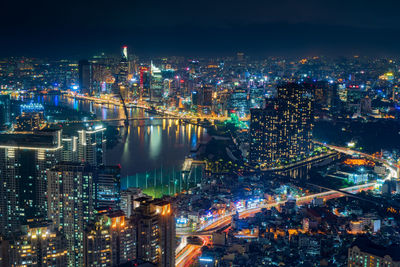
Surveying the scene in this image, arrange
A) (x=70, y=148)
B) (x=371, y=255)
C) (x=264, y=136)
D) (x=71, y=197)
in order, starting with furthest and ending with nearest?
1. (x=264, y=136)
2. (x=70, y=148)
3. (x=71, y=197)
4. (x=371, y=255)

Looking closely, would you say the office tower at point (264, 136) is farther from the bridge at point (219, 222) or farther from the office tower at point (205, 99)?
the office tower at point (205, 99)

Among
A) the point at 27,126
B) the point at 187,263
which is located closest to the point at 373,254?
the point at 187,263

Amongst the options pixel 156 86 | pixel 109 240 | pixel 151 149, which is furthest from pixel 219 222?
pixel 156 86

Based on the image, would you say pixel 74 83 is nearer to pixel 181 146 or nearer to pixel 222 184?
pixel 181 146

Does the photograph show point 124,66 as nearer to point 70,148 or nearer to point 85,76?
point 85,76

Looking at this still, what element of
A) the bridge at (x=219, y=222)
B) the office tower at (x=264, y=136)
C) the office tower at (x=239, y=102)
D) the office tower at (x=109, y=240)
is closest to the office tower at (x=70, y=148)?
the bridge at (x=219, y=222)

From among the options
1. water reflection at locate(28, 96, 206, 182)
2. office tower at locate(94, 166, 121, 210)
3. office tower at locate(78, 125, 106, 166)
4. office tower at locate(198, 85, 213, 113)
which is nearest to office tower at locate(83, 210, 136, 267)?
office tower at locate(94, 166, 121, 210)

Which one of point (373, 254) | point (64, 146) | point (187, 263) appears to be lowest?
point (187, 263)

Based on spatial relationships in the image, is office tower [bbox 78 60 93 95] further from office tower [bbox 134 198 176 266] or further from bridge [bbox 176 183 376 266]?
office tower [bbox 134 198 176 266]
